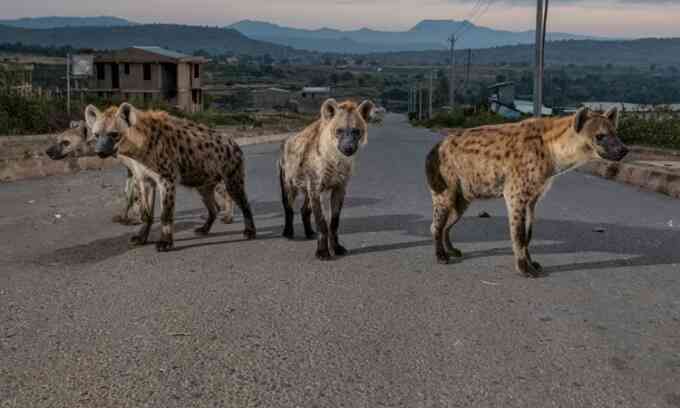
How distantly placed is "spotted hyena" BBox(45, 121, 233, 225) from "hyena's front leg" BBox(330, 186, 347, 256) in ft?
5.42

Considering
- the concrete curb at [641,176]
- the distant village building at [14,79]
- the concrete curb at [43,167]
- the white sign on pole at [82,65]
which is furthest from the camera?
the white sign on pole at [82,65]

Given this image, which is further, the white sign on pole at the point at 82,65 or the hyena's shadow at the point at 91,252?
the white sign on pole at the point at 82,65

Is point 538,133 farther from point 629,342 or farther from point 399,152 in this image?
point 399,152

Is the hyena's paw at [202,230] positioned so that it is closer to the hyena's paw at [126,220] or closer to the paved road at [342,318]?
the paved road at [342,318]

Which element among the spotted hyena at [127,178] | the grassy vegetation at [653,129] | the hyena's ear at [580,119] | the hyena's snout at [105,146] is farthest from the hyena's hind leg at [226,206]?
the grassy vegetation at [653,129]

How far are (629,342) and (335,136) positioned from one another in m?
2.97

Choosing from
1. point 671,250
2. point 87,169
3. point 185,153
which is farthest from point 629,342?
point 87,169

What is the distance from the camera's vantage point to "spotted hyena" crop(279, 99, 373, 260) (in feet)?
21.5

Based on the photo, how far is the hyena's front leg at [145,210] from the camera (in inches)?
276

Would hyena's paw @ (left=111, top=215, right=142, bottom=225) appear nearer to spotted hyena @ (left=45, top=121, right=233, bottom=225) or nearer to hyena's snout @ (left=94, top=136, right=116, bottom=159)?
spotted hyena @ (left=45, top=121, right=233, bottom=225)

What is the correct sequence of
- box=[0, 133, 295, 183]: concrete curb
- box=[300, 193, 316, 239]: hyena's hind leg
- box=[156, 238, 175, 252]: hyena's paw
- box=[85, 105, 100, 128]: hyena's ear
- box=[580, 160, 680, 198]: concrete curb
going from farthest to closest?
box=[0, 133, 295, 183]: concrete curb
box=[580, 160, 680, 198]: concrete curb
box=[300, 193, 316, 239]: hyena's hind leg
box=[85, 105, 100, 128]: hyena's ear
box=[156, 238, 175, 252]: hyena's paw

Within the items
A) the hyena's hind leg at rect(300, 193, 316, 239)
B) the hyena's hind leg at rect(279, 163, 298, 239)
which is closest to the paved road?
the hyena's hind leg at rect(279, 163, 298, 239)

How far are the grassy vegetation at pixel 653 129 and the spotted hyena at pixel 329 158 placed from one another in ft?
45.1

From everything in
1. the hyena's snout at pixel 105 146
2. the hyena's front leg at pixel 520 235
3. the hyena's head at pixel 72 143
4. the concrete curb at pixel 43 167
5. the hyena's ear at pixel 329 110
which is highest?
the hyena's ear at pixel 329 110
